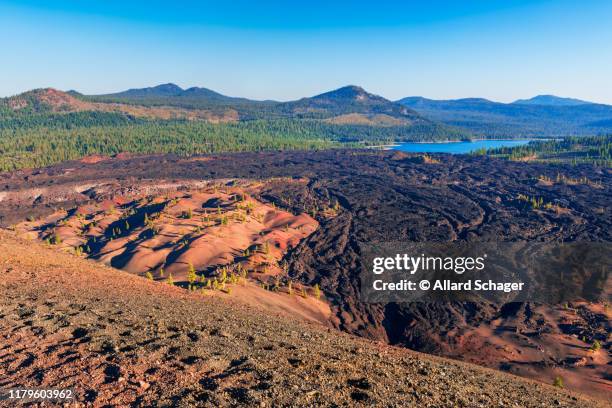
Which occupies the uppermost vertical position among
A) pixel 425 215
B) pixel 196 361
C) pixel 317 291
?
pixel 196 361

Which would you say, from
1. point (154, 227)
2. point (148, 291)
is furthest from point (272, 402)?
point (154, 227)

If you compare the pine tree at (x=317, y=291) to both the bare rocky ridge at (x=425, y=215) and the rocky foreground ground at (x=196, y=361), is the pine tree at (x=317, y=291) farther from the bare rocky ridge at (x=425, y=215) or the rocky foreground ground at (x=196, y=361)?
the rocky foreground ground at (x=196, y=361)

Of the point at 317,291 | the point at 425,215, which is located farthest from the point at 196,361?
the point at 425,215

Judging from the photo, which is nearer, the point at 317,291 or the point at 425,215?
the point at 317,291

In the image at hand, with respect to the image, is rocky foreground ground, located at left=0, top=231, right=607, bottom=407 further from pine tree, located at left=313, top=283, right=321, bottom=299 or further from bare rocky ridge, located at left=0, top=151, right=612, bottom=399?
pine tree, located at left=313, top=283, right=321, bottom=299

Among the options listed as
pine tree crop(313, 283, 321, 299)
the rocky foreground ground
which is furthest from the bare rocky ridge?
the rocky foreground ground

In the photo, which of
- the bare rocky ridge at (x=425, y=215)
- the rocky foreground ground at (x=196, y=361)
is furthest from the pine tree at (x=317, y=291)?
the rocky foreground ground at (x=196, y=361)

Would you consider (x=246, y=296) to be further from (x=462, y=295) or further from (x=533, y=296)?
(x=533, y=296)

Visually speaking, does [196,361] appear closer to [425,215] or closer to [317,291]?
[317,291]
